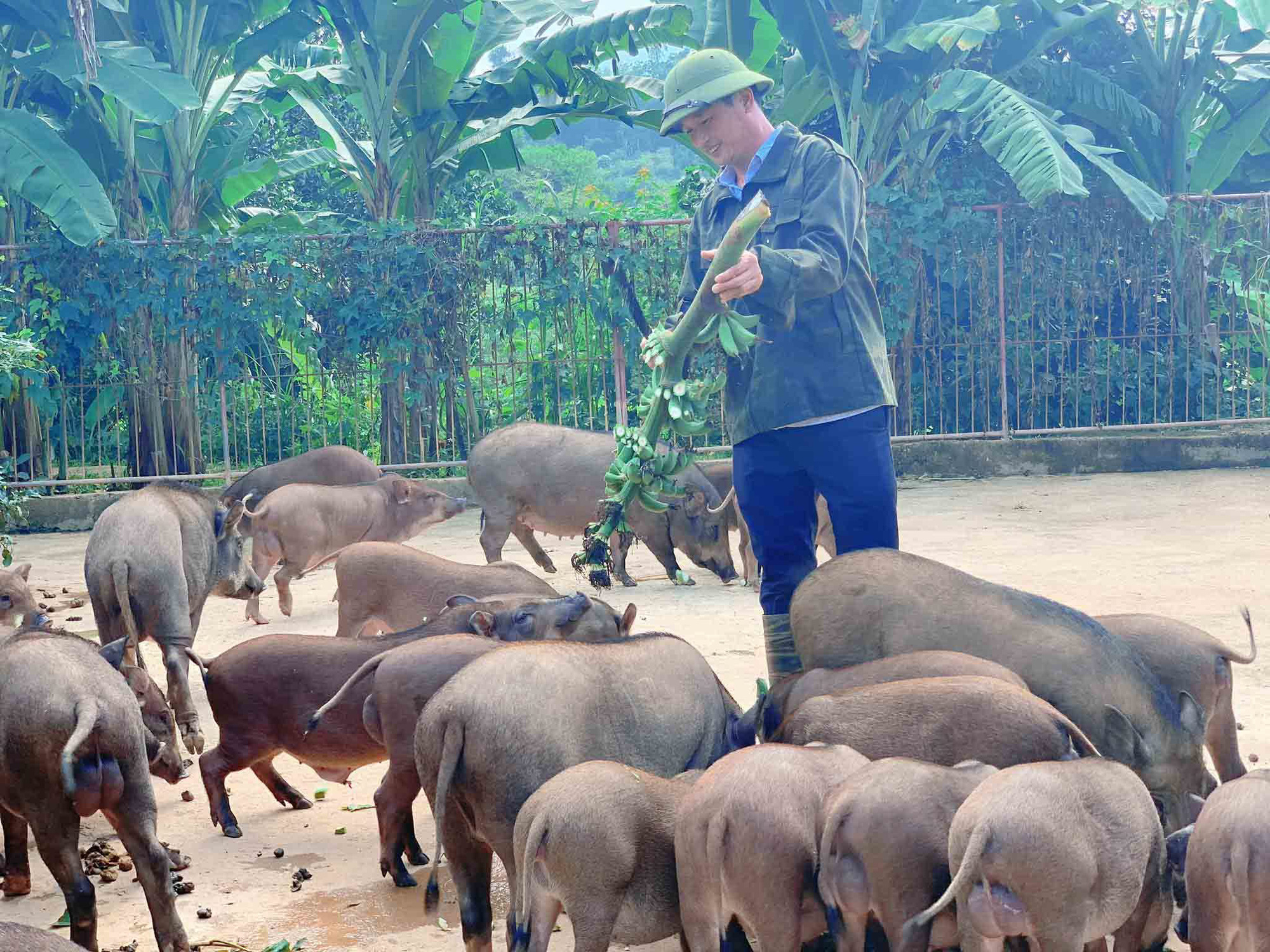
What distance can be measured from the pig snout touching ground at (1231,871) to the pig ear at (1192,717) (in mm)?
914

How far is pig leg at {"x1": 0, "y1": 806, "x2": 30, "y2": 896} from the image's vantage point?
4.54 metres

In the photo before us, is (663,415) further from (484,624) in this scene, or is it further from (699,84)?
(699,84)

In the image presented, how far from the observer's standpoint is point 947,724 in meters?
3.85

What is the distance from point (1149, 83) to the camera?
602 inches

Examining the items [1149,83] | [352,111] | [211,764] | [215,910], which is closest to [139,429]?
[352,111]

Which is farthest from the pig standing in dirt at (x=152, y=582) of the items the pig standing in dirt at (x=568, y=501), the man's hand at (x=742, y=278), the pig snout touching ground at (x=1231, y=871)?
the pig snout touching ground at (x=1231, y=871)

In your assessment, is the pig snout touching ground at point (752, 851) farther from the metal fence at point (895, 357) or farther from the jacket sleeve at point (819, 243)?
the metal fence at point (895, 357)

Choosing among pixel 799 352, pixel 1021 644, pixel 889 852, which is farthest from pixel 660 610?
pixel 889 852

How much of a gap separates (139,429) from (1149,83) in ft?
36.5

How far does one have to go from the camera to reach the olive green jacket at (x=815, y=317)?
5082 millimetres

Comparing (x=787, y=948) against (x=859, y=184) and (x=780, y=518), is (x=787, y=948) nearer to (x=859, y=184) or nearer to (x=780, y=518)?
(x=780, y=518)

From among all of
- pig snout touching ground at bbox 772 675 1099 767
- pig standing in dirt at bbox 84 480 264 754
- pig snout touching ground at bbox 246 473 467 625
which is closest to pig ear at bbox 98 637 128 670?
pig standing in dirt at bbox 84 480 264 754

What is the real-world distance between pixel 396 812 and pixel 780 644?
168cm

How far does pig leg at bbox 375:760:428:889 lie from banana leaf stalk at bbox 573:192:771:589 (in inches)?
50.0
